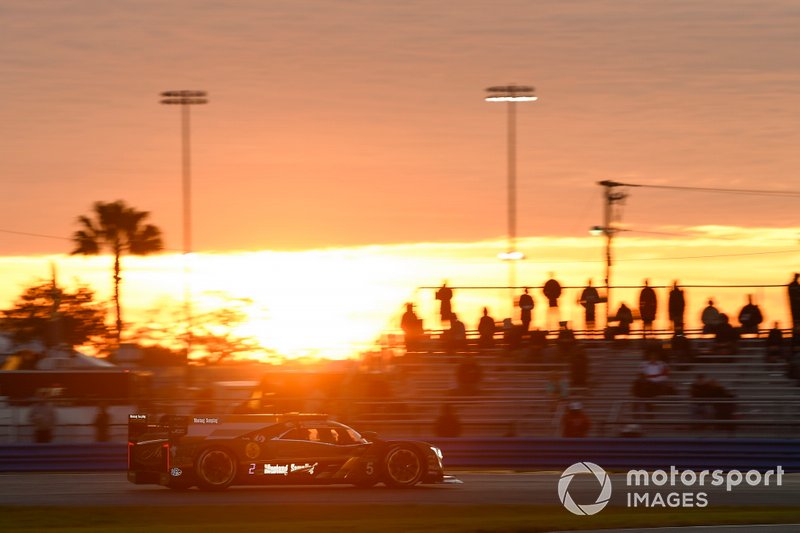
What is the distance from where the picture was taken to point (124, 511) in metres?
14.3

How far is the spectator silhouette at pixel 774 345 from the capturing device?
980 inches

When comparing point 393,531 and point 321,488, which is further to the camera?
point 321,488

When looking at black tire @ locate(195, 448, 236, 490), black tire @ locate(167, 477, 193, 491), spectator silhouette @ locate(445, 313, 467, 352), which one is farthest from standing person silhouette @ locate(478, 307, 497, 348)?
black tire @ locate(167, 477, 193, 491)

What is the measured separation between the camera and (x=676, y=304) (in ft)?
83.6

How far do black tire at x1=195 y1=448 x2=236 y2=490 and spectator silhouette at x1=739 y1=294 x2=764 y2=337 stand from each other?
13073 mm

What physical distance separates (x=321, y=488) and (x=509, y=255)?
15961mm

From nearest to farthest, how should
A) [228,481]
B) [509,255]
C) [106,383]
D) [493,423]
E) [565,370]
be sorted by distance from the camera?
[228,481] < [493,423] < [565,370] < [106,383] < [509,255]

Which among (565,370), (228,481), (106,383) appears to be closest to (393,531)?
(228,481)

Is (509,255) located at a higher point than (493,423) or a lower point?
higher

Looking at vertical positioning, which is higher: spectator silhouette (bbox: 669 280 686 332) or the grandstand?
spectator silhouette (bbox: 669 280 686 332)

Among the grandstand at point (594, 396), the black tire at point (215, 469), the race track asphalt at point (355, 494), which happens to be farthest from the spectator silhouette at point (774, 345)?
the black tire at point (215, 469)

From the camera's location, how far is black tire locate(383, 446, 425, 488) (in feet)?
55.6

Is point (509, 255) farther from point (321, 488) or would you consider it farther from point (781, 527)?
point (781, 527)
